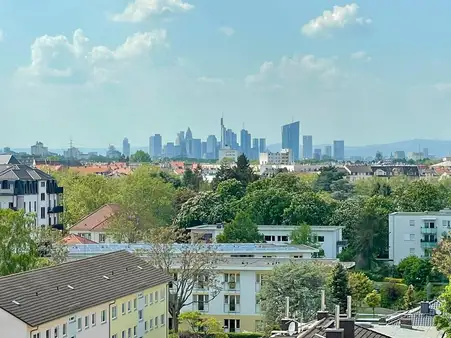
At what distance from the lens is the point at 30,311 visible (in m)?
36.7

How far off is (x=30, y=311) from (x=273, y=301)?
1973 cm

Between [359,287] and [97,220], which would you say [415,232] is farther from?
[97,220]

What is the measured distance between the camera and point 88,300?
41.3 meters

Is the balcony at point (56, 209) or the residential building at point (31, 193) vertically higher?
the residential building at point (31, 193)

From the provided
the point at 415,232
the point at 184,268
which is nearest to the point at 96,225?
the point at 415,232

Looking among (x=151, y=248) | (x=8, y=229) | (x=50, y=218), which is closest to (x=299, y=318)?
(x=151, y=248)

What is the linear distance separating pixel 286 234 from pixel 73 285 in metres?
44.0

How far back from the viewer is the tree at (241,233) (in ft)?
260

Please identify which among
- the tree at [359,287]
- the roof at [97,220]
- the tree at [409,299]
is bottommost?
the tree at [409,299]

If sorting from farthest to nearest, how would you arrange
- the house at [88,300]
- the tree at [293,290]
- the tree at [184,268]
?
the tree at [184,268] < the tree at [293,290] < the house at [88,300]

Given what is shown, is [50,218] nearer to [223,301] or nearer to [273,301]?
[223,301]

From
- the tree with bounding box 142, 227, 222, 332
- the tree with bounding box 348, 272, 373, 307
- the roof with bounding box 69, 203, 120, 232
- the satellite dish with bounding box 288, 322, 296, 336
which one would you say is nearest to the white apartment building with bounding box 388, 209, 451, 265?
the tree with bounding box 348, 272, 373, 307

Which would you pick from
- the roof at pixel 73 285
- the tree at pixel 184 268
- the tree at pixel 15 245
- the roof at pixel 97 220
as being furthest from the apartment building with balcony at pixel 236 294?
the roof at pixel 97 220

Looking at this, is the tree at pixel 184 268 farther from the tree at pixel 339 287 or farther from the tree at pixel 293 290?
the tree at pixel 339 287
